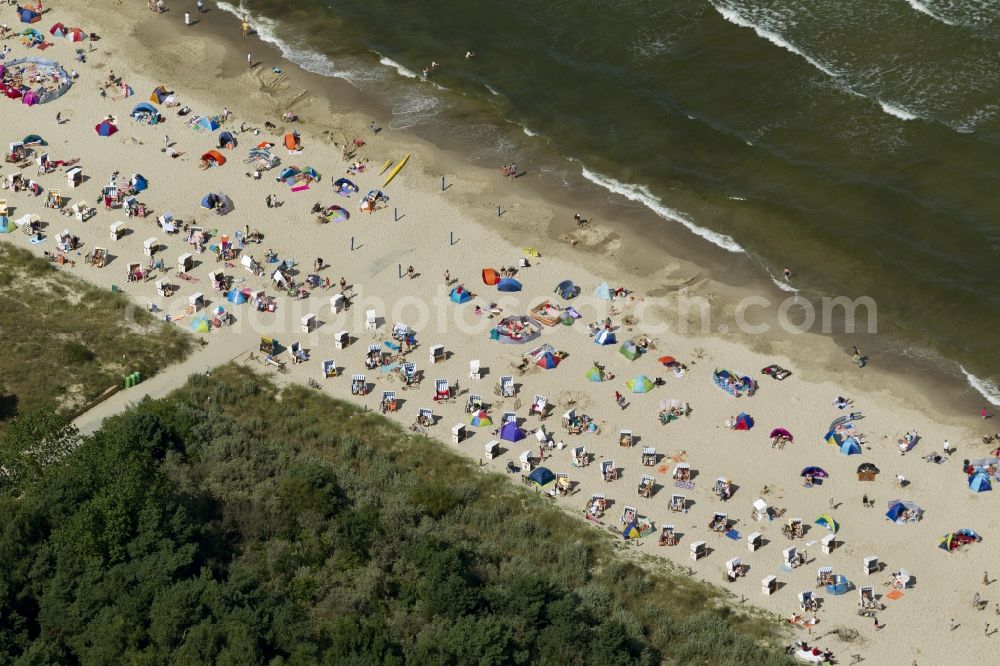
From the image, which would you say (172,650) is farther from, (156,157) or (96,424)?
(156,157)

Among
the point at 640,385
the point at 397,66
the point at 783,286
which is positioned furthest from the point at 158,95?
the point at 783,286

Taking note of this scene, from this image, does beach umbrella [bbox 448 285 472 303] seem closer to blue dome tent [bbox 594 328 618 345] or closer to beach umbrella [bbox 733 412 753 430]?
blue dome tent [bbox 594 328 618 345]

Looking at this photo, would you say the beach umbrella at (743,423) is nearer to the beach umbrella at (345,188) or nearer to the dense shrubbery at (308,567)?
the dense shrubbery at (308,567)

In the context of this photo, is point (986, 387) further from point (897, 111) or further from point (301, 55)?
point (301, 55)

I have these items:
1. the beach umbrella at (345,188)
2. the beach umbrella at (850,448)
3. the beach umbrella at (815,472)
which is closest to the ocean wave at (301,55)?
the beach umbrella at (345,188)

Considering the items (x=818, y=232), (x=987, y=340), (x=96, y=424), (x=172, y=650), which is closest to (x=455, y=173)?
(x=818, y=232)

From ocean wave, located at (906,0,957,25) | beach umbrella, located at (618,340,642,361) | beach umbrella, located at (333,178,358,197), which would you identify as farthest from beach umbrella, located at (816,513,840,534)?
ocean wave, located at (906,0,957,25)
